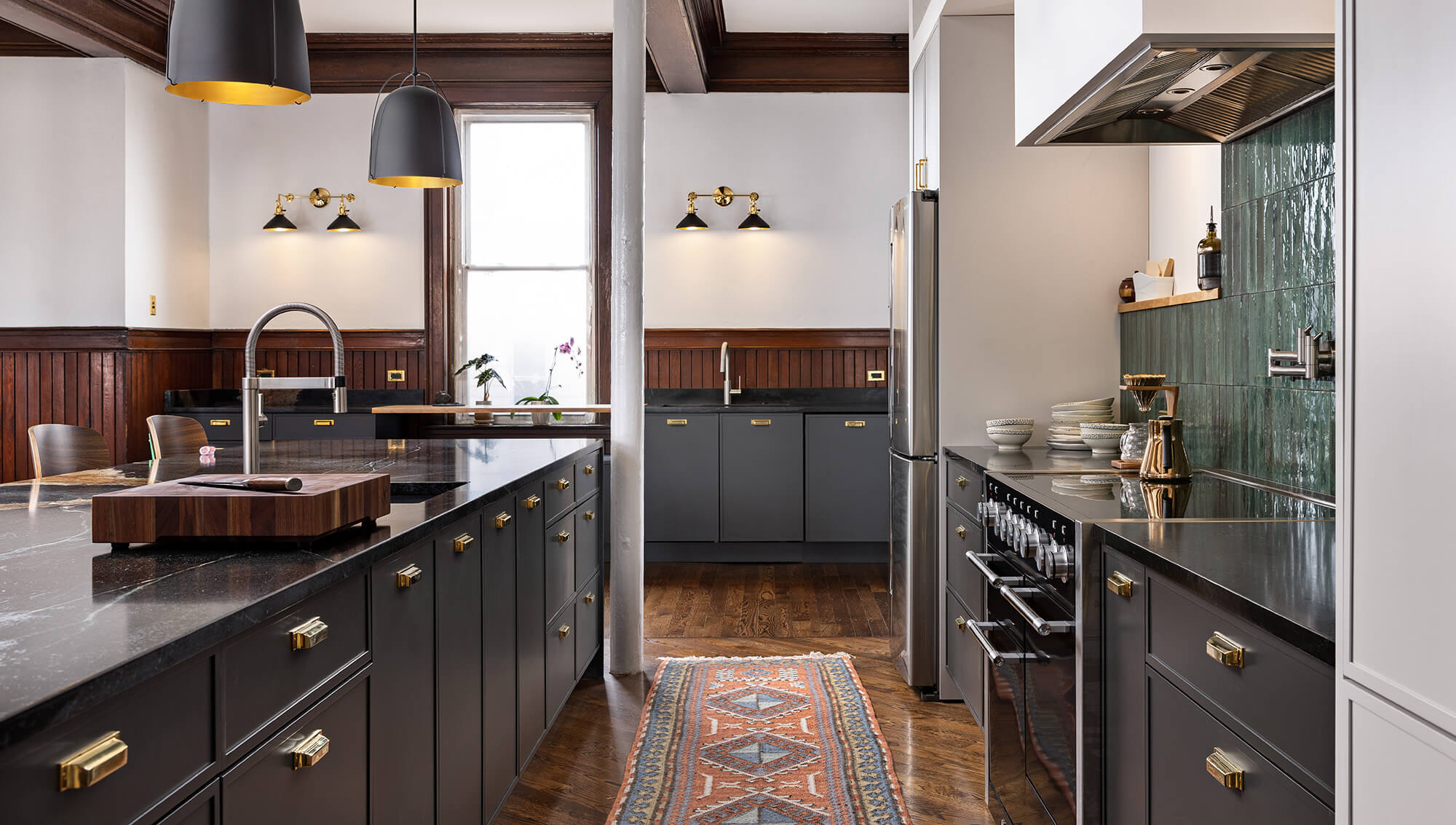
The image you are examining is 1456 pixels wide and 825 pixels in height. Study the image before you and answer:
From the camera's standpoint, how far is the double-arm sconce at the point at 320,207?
6.02 meters

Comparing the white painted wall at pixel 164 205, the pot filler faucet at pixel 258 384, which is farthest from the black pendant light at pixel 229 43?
the white painted wall at pixel 164 205

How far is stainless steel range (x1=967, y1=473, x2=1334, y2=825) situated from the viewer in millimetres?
1840

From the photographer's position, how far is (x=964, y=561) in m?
3.09

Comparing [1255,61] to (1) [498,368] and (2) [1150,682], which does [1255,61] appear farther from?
(1) [498,368]

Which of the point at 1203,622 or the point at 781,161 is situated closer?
the point at 1203,622

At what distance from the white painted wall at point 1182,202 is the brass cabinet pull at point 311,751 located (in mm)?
2560

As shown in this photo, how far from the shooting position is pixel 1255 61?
1.99 metres

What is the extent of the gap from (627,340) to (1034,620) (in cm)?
216

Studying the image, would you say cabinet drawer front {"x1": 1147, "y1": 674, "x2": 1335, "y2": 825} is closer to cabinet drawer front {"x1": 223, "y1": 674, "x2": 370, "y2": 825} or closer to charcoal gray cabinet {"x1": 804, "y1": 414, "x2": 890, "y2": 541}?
cabinet drawer front {"x1": 223, "y1": 674, "x2": 370, "y2": 825}

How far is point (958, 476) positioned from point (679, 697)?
1247mm

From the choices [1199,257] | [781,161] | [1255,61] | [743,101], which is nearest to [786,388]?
[781,161]

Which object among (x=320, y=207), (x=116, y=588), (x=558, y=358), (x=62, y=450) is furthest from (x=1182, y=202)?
(x=320, y=207)

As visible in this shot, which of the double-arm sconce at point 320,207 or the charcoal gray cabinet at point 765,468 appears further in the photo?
the double-arm sconce at point 320,207

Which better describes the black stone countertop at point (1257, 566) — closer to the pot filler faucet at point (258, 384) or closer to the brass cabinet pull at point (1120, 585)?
the brass cabinet pull at point (1120, 585)
